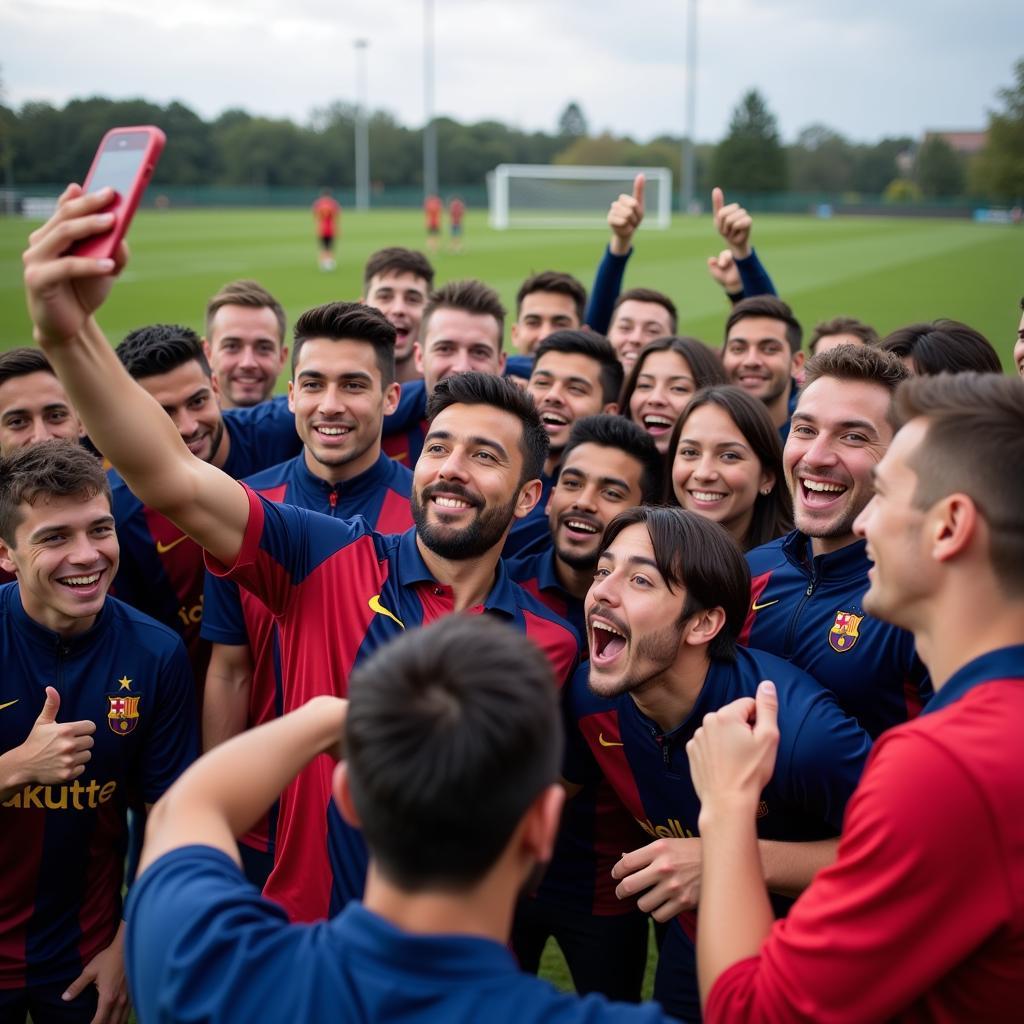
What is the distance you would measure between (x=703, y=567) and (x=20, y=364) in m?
3.25

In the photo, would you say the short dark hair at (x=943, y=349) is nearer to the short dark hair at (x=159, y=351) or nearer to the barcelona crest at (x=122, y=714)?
the short dark hair at (x=159, y=351)

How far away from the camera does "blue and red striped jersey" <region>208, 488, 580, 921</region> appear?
2.98m

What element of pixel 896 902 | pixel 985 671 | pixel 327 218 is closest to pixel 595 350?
pixel 985 671

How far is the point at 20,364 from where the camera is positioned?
4512 millimetres

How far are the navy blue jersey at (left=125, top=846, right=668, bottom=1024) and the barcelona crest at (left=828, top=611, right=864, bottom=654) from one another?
1937 millimetres

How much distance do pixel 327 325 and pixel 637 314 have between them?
318 centimetres

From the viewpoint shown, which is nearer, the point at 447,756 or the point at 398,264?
the point at 447,756

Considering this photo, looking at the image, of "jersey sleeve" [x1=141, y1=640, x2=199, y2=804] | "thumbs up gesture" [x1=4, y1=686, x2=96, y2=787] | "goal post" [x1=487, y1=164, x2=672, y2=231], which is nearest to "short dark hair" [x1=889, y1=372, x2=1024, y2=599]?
"thumbs up gesture" [x1=4, y1=686, x2=96, y2=787]

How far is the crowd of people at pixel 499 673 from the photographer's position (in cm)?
156

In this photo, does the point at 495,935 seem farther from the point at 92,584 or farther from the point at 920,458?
the point at 92,584

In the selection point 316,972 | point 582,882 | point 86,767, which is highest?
point 316,972

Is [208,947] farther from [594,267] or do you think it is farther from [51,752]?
[594,267]

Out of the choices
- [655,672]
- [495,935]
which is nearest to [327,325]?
[655,672]

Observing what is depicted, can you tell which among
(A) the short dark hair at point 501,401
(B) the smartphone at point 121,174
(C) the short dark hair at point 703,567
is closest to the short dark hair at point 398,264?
(A) the short dark hair at point 501,401
